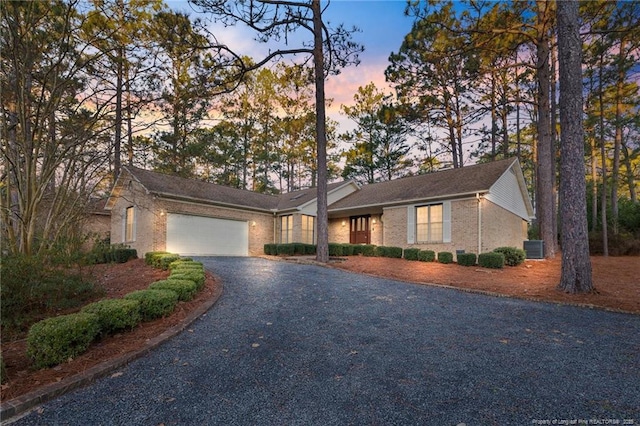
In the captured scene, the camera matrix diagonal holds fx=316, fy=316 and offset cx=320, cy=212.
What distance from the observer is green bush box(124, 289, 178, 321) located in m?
4.36

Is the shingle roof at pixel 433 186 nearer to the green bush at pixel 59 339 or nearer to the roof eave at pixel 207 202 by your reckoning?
the roof eave at pixel 207 202

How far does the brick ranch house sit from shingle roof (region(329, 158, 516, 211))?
45 mm

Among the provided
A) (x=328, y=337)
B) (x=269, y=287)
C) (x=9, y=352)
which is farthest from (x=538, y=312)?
(x=9, y=352)

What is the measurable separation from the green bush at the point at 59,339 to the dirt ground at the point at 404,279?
10 cm

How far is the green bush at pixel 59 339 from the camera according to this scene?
3035mm

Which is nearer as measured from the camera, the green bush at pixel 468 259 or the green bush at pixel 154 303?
the green bush at pixel 154 303

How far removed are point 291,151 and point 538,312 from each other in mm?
21943

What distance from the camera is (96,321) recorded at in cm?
354

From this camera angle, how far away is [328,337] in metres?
3.98

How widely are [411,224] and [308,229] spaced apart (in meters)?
5.61

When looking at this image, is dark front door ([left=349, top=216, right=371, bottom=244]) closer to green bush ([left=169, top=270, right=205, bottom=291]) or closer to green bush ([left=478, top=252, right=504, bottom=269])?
green bush ([left=478, top=252, right=504, bottom=269])

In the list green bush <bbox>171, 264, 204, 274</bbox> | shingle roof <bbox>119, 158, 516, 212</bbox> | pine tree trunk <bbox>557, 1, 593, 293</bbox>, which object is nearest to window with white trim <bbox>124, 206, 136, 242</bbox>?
shingle roof <bbox>119, 158, 516, 212</bbox>

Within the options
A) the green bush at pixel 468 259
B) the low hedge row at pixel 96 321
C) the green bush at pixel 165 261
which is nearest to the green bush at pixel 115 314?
the low hedge row at pixel 96 321

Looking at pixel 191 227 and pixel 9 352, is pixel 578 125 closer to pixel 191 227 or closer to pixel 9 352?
pixel 9 352
